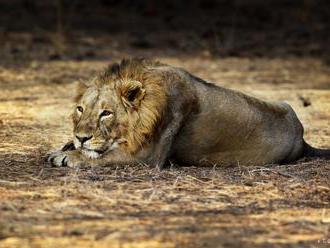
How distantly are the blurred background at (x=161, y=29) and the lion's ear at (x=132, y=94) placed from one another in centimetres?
770

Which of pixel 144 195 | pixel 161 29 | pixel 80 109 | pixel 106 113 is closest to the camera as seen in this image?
pixel 144 195

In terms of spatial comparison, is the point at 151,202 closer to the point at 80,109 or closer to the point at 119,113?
the point at 119,113

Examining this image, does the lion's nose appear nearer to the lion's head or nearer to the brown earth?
the lion's head

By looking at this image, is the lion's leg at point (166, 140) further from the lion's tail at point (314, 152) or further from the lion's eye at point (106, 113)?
the lion's tail at point (314, 152)

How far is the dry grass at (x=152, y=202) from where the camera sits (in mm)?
4695

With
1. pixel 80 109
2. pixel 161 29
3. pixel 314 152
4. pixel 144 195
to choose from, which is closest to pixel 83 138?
pixel 80 109

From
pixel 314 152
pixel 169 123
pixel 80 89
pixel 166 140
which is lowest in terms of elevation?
pixel 314 152

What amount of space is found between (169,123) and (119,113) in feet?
1.36

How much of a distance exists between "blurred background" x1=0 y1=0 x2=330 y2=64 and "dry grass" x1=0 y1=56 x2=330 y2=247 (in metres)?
7.34

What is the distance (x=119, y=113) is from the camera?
21.4 ft

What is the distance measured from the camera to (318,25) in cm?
2011

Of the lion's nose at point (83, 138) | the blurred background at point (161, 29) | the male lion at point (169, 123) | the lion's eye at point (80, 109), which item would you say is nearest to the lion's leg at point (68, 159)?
the male lion at point (169, 123)

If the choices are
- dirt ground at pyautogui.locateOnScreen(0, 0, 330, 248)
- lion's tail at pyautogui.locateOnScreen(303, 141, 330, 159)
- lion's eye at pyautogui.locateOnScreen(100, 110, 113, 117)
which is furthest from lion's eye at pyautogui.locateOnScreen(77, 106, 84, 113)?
lion's tail at pyautogui.locateOnScreen(303, 141, 330, 159)

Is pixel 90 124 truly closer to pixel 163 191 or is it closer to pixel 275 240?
pixel 163 191
